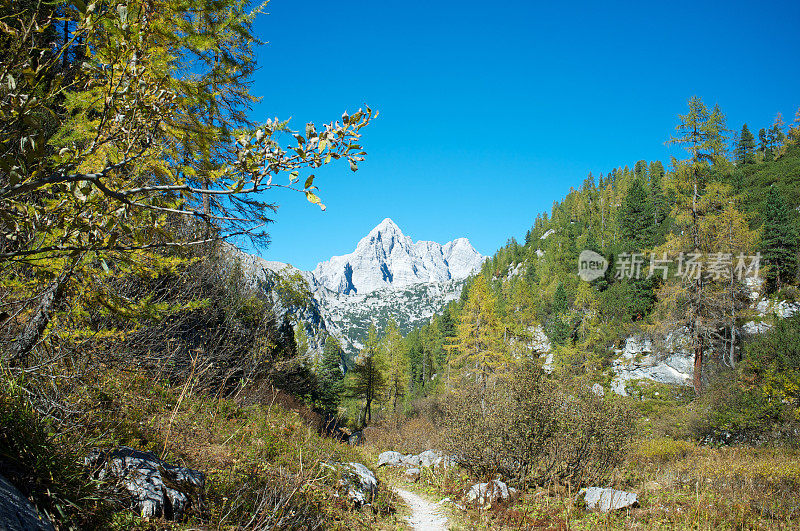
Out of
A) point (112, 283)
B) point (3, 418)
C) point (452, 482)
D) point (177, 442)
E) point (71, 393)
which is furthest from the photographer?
point (452, 482)

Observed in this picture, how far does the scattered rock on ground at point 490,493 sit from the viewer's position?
7.48m

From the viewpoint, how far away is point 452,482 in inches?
372

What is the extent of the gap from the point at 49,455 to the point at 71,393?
112cm

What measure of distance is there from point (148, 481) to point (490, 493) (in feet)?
21.8

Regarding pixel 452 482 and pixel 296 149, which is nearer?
pixel 296 149

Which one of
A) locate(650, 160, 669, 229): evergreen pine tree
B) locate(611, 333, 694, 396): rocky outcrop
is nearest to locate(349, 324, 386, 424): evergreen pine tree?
locate(611, 333, 694, 396): rocky outcrop

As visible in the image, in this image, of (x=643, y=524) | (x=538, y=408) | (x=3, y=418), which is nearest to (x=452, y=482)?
(x=538, y=408)

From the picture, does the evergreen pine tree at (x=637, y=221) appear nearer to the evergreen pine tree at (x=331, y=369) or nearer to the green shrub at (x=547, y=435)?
the evergreen pine tree at (x=331, y=369)

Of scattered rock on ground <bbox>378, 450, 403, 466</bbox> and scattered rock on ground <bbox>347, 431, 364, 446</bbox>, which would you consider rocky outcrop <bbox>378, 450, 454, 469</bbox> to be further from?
scattered rock on ground <bbox>347, 431, 364, 446</bbox>

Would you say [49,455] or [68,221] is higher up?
[68,221]

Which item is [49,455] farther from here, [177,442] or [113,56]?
[113,56]

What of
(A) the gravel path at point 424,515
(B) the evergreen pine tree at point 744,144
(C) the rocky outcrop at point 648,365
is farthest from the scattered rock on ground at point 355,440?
(B) the evergreen pine tree at point 744,144

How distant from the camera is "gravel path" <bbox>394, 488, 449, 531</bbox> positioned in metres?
7.12

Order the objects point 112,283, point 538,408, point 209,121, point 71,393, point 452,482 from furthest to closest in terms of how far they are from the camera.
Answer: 1. point 452,482
2. point 538,408
3. point 209,121
4. point 112,283
5. point 71,393
